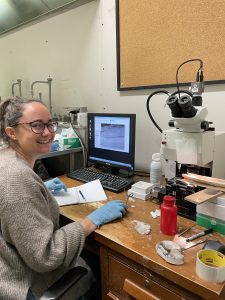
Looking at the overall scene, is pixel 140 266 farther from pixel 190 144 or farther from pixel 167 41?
pixel 167 41

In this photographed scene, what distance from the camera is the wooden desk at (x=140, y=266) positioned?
76 centimetres

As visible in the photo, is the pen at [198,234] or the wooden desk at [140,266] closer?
the wooden desk at [140,266]

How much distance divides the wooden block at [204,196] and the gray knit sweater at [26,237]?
47 centimetres

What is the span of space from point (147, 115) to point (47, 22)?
149cm

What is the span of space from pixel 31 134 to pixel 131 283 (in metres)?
0.74

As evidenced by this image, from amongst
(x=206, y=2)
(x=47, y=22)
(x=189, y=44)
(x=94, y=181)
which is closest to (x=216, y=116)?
(x=189, y=44)

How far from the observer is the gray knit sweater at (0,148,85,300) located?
0.86m

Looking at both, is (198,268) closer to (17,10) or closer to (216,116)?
(216,116)

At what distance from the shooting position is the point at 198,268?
0.75 meters

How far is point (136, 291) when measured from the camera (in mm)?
926

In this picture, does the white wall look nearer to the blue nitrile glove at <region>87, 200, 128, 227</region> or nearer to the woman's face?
the blue nitrile glove at <region>87, 200, 128, 227</region>

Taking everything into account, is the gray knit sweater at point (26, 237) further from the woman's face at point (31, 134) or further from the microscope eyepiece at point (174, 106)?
the microscope eyepiece at point (174, 106)

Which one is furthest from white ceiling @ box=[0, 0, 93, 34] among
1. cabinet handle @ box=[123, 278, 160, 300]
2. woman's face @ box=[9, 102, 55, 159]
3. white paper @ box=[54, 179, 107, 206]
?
cabinet handle @ box=[123, 278, 160, 300]

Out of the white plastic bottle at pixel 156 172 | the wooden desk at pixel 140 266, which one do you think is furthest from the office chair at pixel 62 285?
the white plastic bottle at pixel 156 172
